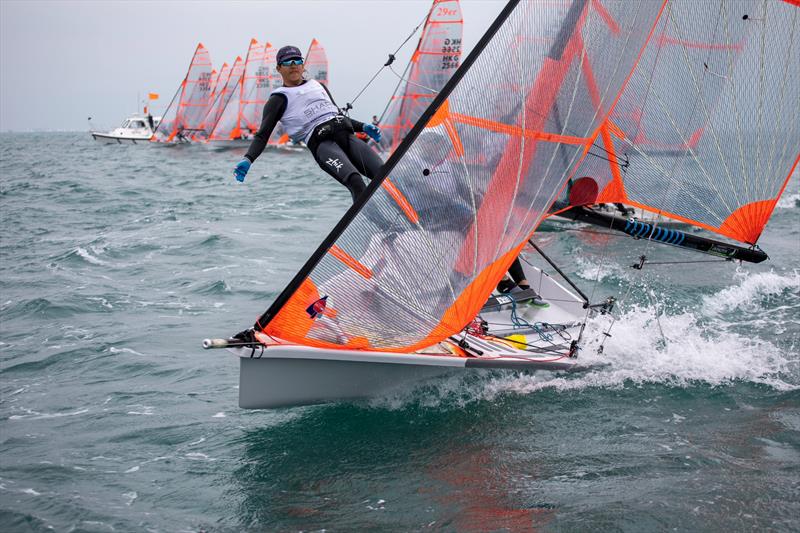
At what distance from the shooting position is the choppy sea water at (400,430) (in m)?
4.21

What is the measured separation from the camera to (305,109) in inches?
227

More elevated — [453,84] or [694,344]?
[453,84]

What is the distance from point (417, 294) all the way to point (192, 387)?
97.7 inches

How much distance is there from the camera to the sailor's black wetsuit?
18.6 ft

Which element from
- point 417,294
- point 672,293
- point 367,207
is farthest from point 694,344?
point 367,207

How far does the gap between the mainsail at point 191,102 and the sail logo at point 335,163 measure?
4152 cm

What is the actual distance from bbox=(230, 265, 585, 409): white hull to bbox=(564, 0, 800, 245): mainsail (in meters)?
2.10

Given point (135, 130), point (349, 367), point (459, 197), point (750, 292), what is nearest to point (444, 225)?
point (459, 197)

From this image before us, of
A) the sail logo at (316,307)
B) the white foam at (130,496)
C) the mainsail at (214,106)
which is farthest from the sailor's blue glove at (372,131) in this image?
the mainsail at (214,106)

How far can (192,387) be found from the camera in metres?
6.32

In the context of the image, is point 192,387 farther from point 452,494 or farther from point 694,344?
point 694,344

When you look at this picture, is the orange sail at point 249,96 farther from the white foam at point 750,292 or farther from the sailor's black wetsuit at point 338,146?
the sailor's black wetsuit at point 338,146

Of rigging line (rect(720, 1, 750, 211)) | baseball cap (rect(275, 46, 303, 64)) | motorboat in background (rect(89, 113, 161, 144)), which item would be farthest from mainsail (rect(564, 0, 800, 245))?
motorboat in background (rect(89, 113, 161, 144))

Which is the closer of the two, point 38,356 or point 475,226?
point 475,226
